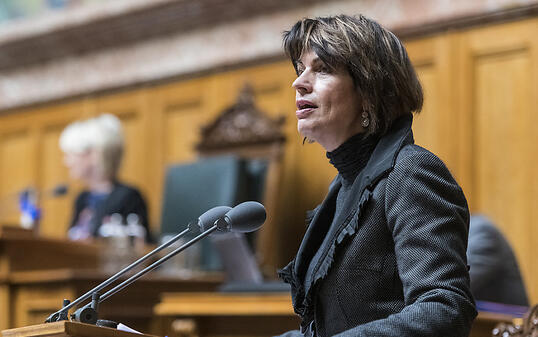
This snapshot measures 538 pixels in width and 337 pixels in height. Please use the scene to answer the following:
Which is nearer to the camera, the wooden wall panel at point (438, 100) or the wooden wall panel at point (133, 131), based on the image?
the wooden wall panel at point (438, 100)

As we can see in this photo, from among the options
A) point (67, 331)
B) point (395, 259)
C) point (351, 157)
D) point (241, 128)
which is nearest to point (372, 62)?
point (351, 157)

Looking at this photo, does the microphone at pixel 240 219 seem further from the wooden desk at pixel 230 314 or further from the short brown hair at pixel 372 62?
the wooden desk at pixel 230 314

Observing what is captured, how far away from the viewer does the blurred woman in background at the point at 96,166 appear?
5.64 m

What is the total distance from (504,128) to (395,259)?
130 inches


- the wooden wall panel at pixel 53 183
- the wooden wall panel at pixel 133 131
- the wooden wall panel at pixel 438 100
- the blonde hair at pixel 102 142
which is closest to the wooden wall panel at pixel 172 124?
the wooden wall panel at pixel 133 131

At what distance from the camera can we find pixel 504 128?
4.90 metres

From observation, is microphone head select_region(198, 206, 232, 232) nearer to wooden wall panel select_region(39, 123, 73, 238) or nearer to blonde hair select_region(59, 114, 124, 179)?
blonde hair select_region(59, 114, 124, 179)

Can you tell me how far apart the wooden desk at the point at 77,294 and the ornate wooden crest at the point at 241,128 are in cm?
121

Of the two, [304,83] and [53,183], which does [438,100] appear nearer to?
[304,83]

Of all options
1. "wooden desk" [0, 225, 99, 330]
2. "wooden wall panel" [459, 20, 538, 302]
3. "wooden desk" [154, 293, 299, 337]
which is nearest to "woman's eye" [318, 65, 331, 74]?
"wooden desk" [154, 293, 299, 337]

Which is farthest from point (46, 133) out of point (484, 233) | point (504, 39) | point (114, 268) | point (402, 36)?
point (484, 233)

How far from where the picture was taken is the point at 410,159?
70.6 inches

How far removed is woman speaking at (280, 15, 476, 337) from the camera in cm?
166

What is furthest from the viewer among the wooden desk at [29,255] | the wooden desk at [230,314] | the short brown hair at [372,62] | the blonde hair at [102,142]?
the blonde hair at [102,142]
